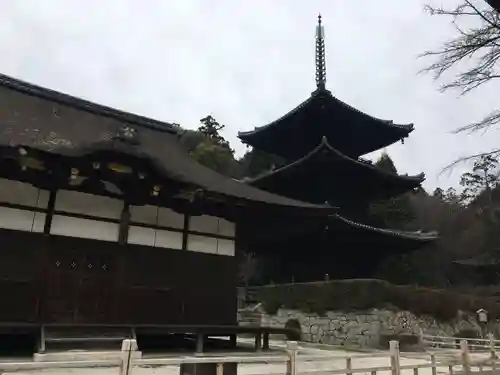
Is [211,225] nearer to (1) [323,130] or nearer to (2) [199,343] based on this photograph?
(2) [199,343]

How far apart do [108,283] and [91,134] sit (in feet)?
13.4

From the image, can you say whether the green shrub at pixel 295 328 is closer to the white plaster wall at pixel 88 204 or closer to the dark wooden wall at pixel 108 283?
the dark wooden wall at pixel 108 283

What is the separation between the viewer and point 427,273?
33156 mm

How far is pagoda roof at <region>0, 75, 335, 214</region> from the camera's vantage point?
848 centimetres

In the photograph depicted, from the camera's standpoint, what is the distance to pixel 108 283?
9.05 metres

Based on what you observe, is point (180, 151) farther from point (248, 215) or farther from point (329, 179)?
point (329, 179)

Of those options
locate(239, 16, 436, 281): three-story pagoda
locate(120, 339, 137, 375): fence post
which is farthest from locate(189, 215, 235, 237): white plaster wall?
locate(239, 16, 436, 281): three-story pagoda

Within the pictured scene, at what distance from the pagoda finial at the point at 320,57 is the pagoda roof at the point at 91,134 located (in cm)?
1114

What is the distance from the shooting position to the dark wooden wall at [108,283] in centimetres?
827

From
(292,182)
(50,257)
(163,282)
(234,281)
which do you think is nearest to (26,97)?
(50,257)

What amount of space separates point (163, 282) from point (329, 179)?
39.6 feet

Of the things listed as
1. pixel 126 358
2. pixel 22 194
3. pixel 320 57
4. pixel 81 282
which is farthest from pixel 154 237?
pixel 320 57

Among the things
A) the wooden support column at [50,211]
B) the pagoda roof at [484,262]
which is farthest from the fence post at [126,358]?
the pagoda roof at [484,262]

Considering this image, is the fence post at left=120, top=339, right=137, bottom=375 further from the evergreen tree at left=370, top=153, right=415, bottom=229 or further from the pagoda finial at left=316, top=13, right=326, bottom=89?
the evergreen tree at left=370, top=153, right=415, bottom=229
